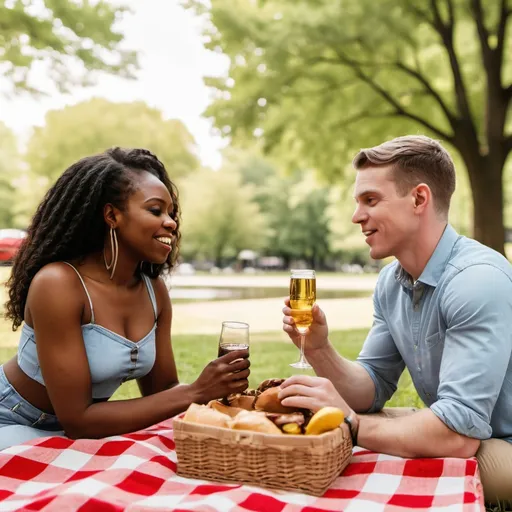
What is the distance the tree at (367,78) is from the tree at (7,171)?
35156 millimetres

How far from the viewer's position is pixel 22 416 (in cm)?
342

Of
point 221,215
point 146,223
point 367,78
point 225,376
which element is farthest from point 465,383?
point 221,215

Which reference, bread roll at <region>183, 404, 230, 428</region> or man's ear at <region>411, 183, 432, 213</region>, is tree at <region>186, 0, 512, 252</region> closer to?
man's ear at <region>411, 183, 432, 213</region>

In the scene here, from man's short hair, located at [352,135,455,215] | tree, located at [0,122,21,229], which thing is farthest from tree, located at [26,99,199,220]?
man's short hair, located at [352,135,455,215]

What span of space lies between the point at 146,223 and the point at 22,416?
1.18m

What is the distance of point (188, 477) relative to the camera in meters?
2.66

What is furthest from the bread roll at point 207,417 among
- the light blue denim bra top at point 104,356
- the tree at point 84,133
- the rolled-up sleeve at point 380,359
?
the tree at point 84,133

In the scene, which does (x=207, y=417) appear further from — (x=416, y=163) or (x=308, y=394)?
(x=416, y=163)

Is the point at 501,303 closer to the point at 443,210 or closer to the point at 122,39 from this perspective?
the point at 443,210

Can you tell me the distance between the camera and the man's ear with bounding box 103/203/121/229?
343 centimetres

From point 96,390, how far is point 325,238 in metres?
62.3

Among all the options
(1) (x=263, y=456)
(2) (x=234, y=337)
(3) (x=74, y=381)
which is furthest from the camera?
(3) (x=74, y=381)

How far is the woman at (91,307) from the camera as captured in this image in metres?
3.12

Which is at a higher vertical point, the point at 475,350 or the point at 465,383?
the point at 475,350
